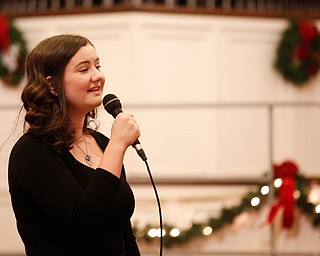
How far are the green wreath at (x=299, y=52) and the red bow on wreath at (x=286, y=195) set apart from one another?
113 centimetres

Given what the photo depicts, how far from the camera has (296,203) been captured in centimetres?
427

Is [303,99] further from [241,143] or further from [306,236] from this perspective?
[306,236]

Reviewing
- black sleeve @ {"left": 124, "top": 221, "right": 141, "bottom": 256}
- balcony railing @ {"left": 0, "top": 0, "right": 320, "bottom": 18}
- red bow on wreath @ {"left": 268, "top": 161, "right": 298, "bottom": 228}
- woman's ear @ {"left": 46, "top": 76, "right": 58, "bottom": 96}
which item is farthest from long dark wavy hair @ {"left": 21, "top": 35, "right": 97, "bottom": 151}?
balcony railing @ {"left": 0, "top": 0, "right": 320, "bottom": 18}

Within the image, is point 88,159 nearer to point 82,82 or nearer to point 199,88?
point 82,82

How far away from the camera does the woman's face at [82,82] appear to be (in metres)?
1.82

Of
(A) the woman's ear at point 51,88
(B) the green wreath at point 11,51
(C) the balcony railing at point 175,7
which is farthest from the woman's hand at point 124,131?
(B) the green wreath at point 11,51

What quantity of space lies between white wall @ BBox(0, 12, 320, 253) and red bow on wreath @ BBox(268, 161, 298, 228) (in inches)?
14.1

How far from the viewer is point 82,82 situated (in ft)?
5.95

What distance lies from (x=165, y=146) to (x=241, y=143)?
53 cm

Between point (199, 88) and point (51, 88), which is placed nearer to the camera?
point (51, 88)

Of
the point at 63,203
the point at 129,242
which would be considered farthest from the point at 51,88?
the point at 129,242

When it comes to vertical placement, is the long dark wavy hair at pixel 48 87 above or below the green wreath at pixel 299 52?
above

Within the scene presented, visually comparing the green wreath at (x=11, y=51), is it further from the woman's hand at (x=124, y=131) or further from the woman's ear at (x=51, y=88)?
the woman's hand at (x=124, y=131)

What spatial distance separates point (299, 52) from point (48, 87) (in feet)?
11.9
